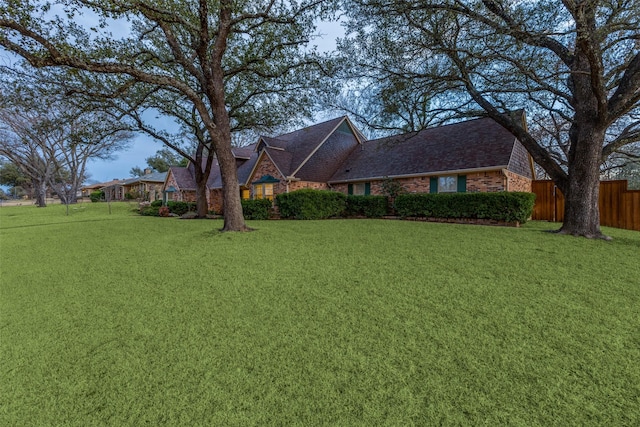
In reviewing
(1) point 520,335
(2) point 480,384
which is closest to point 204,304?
(2) point 480,384

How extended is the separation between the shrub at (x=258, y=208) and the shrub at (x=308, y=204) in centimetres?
119

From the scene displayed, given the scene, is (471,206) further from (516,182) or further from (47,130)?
(47,130)

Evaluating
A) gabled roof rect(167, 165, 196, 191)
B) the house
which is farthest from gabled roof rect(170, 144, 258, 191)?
the house

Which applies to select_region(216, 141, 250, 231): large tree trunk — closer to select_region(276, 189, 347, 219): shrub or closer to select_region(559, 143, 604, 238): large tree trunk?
select_region(276, 189, 347, 219): shrub

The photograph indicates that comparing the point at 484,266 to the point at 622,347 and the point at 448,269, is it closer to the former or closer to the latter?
the point at 448,269

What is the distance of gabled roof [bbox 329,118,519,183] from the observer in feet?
42.2

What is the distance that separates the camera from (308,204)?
13695 millimetres

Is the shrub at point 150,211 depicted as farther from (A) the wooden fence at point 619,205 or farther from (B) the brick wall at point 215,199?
(A) the wooden fence at point 619,205

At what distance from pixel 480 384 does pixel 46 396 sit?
10.4 ft

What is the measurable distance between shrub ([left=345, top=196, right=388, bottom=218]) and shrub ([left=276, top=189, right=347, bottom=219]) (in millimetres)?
947

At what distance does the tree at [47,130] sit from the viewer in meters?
9.30

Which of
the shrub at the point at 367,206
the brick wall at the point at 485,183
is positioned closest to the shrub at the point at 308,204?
the shrub at the point at 367,206

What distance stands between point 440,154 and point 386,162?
3237mm

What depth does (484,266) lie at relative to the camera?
14.8 ft
